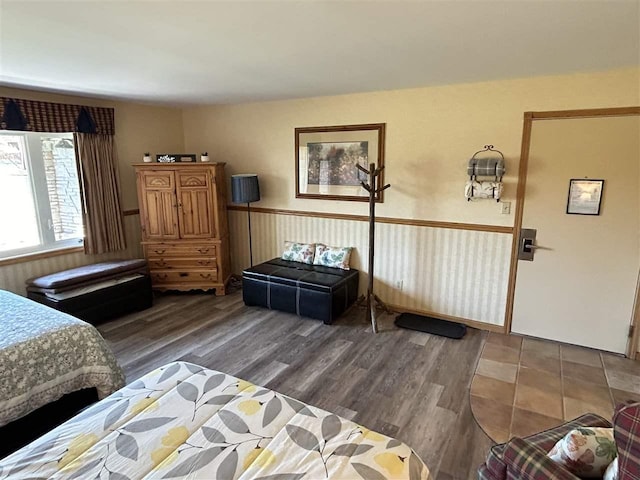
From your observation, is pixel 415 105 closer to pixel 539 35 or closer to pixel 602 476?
pixel 539 35

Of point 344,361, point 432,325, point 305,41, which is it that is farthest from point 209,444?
point 432,325

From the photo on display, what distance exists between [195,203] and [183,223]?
29 cm

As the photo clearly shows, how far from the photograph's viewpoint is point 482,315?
3801 millimetres

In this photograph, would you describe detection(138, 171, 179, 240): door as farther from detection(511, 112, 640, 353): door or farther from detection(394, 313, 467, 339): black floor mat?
detection(511, 112, 640, 353): door

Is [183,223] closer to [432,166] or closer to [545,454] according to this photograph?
[432,166]

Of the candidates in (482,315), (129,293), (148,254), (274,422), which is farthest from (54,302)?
(482,315)

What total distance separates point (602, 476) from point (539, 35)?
2.13 meters

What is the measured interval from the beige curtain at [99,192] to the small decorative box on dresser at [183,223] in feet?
0.93

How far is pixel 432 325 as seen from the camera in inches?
152

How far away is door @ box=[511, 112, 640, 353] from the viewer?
3.04 m

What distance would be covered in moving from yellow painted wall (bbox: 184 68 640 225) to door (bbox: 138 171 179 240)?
97 cm

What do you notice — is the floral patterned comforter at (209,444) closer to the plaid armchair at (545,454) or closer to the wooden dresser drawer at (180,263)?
the plaid armchair at (545,454)

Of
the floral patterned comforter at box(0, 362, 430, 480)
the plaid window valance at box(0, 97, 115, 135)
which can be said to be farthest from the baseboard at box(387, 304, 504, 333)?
the plaid window valance at box(0, 97, 115, 135)

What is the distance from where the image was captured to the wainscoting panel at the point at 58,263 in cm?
372
